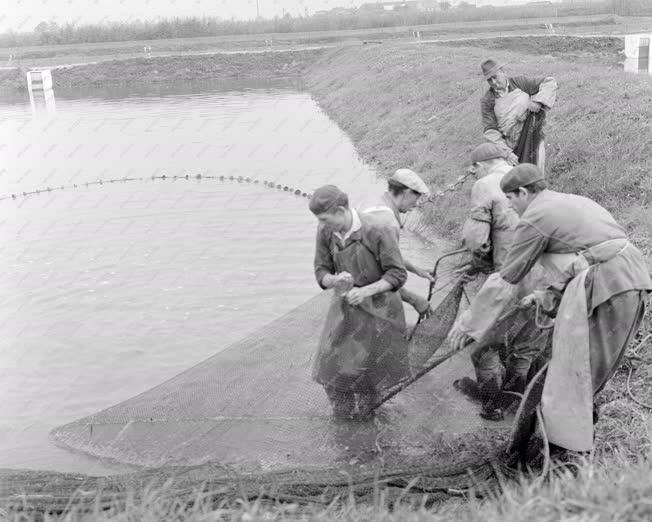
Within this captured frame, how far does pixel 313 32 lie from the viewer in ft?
240

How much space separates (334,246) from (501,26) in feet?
209

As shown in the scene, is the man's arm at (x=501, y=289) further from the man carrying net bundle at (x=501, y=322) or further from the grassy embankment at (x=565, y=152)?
the grassy embankment at (x=565, y=152)

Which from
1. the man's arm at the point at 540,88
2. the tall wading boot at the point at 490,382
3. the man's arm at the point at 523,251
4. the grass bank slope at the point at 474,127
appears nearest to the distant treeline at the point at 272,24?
the grass bank slope at the point at 474,127

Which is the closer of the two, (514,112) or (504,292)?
(504,292)

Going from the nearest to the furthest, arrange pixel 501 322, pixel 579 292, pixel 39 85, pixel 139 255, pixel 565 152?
pixel 579 292
pixel 501 322
pixel 565 152
pixel 139 255
pixel 39 85

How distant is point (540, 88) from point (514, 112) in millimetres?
422

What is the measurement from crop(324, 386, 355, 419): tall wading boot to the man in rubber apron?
57.9 inches

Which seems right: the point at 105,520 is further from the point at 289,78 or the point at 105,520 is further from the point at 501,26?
the point at 501,26

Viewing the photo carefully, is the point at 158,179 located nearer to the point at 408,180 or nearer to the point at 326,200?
the point at 408,180

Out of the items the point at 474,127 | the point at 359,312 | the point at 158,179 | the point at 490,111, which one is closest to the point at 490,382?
the point at 359,312

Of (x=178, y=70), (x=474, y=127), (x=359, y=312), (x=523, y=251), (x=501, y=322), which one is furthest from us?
(x=178, y=70)

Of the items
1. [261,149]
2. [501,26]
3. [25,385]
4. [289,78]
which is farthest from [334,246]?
[501,26]

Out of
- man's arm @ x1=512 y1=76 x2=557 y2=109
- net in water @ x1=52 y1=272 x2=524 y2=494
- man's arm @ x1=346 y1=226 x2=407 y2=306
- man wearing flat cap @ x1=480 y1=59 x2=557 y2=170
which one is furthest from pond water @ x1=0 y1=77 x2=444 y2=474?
man's arm @ x1=512 y1=76 x2=557 y2=109

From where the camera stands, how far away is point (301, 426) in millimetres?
5582
